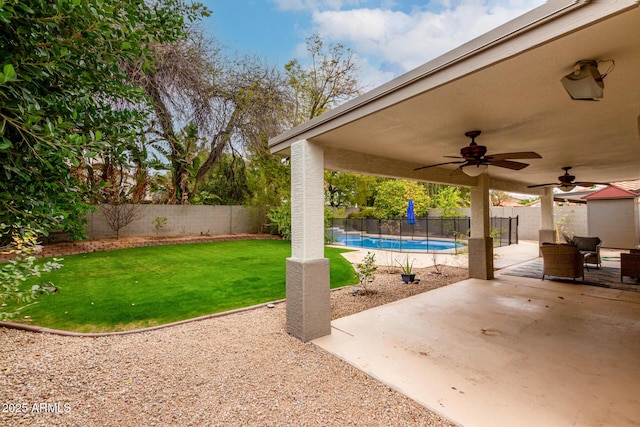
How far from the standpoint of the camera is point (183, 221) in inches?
563

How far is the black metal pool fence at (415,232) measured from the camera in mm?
15365

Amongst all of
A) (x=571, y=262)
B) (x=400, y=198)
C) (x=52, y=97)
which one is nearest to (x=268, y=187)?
(x=400, y=198)

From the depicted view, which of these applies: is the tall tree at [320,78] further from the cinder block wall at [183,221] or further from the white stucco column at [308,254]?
the white stucco column at [308,254]

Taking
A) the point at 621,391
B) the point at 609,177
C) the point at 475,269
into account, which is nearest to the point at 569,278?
the point at 475,269

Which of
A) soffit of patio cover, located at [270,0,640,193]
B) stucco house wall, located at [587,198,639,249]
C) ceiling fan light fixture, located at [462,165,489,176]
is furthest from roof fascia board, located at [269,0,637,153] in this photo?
stucco house wall, located at [587,198,639,249]

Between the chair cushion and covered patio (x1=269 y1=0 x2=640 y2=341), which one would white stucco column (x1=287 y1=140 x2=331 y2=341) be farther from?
the chair cushion

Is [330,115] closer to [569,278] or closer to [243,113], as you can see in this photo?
[569,278]

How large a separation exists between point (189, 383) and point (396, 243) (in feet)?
49.5

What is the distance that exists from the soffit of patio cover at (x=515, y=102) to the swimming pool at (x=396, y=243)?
10.2 meters

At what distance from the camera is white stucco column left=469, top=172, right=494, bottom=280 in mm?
7457

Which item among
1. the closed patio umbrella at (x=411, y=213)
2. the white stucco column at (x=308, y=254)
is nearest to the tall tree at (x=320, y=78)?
the closed patio umbrella at (x=411, y=213)

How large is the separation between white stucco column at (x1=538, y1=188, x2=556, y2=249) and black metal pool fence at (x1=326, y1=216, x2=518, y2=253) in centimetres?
297

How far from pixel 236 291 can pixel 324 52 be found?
1353cm

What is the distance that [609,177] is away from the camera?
28.1 ft
